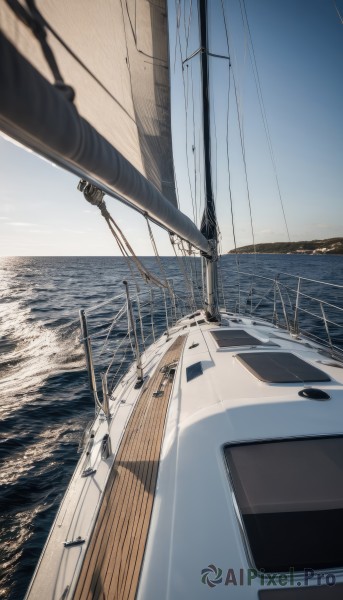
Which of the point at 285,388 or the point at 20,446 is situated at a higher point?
the point at 285,388

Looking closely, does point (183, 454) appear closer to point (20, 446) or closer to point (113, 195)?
point (113, 195)

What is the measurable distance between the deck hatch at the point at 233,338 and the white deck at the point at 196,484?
879mm

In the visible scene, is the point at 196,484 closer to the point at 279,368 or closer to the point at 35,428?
the point at 279,368

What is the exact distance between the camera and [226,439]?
1.61 meters

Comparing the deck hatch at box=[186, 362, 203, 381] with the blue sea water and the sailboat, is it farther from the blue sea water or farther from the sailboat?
the blue sea water

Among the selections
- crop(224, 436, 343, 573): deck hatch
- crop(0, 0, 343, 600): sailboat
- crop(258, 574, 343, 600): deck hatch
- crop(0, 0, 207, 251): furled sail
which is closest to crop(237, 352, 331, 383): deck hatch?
crop(0, 0, 343, 600): sailboat

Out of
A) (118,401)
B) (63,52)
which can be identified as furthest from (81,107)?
(118,401)

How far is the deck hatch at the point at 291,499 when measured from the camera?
3.55 feet

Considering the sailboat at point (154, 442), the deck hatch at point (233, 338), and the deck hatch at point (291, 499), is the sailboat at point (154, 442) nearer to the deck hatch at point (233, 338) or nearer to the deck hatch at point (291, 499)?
the deck hatch at point (291, 499)

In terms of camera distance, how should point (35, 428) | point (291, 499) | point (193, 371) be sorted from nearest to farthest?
point (291, 499) < point (193, 371) < point (35, 428)

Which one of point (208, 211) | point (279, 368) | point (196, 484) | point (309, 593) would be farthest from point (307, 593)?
point (208, 211)

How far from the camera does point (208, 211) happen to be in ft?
16.5

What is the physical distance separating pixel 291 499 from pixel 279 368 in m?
1.37

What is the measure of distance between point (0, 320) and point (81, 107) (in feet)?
35.7
